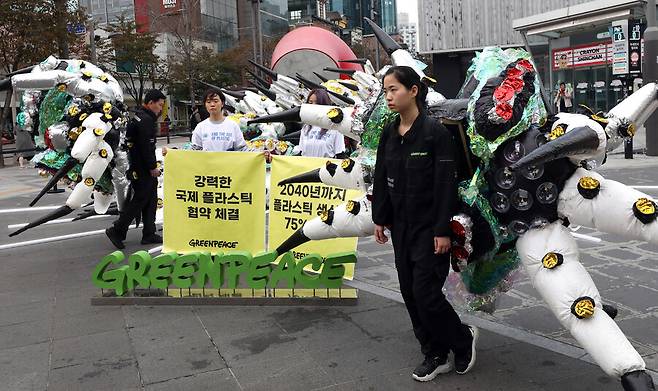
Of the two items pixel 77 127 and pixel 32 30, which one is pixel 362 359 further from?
pixel 32 30

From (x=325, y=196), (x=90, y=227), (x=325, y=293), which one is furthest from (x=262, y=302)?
(x=90, y=227)

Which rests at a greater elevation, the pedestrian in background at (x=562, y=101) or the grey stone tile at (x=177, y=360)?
the pedestrian in background at (x=562, y=101)

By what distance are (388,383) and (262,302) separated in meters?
1.70

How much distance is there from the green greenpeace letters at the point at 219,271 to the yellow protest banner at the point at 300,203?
546mm

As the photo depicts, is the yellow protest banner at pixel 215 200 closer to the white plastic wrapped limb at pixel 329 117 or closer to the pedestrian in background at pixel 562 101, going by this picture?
the white plastic wrapped limb at pixel 329 117

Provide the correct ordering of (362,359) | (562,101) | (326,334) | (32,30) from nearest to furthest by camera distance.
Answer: (362,359) → (326,334) → (32,30) → (562,101)

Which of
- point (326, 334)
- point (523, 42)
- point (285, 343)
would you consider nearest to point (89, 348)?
point (285, 343)

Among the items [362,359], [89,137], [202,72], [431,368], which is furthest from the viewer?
[202,72]

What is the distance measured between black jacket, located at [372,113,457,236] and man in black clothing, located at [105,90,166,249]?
4.23 m

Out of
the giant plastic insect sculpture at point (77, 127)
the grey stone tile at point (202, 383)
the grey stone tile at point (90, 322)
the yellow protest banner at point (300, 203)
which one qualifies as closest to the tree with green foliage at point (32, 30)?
the giant plastic insect sculpture at point (77, 127)

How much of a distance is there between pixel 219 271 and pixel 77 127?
8.96 feet

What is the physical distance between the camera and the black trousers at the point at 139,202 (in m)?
7.27

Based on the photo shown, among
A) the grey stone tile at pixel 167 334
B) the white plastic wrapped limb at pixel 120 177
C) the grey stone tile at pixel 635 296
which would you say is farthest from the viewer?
the white plastic wrapped limb at pixel 120 177

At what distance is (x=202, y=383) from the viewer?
12.1ft
